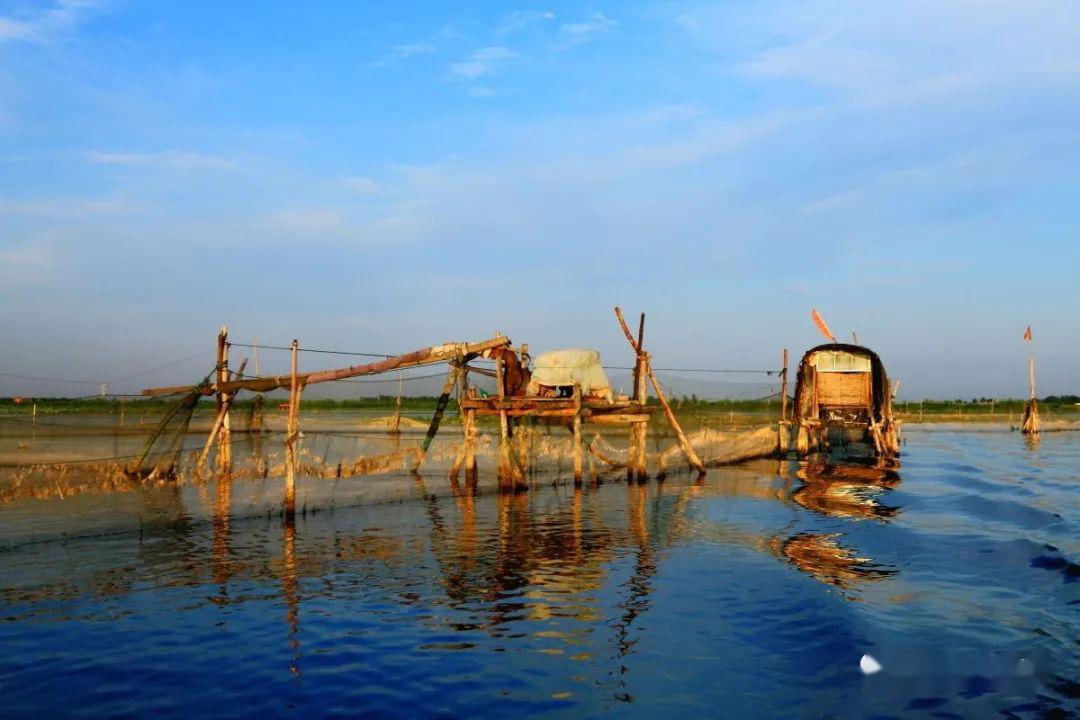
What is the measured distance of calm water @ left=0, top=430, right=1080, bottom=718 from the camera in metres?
8.41

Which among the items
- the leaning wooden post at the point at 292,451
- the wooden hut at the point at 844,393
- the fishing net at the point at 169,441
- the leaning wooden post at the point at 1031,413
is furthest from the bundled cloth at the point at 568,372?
the leaning wooden post at the point at 1031,413

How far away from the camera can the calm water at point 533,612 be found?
8.41 metres

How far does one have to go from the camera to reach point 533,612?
37.1 feet

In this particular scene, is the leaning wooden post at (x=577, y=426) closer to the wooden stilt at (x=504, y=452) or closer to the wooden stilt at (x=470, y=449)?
the wooden stilt at (x=504, y=452)

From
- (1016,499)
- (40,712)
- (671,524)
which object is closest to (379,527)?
(671,524)

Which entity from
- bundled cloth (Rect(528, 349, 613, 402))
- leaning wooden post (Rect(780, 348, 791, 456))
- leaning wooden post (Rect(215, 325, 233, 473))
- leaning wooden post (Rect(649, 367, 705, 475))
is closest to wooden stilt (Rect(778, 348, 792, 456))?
leaning wooden post (Rect(780, 348, 791, 456))

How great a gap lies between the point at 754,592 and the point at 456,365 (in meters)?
13.1

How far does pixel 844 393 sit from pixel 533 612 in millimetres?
27400

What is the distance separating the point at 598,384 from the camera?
2539 centimetres

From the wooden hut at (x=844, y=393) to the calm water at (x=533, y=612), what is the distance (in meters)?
14.0

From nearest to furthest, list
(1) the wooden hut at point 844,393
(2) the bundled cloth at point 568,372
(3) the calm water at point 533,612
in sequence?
(3) the calm water at point 533,612 < (2) the bundled cloth at point 568,372 < (1) the wooden hut at point 844,393

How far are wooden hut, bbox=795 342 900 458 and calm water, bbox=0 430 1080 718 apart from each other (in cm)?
1398

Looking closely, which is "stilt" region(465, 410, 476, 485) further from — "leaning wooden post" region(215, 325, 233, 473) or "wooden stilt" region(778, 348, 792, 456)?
"wooden stilt" region(778, 348, 792, 456)

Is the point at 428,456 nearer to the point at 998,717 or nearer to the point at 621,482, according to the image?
the point at 621,482
